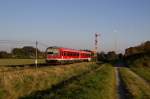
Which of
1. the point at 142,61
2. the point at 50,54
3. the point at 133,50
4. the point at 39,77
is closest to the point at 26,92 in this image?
the point at 39,77

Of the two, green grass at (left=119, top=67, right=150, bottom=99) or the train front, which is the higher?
the train front

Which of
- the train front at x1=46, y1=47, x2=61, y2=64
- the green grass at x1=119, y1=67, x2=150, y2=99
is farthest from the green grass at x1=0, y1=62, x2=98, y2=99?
the train front at x1=46, y1=47, x2=61, y2=64

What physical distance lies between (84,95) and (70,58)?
43.1 meters

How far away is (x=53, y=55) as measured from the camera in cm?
5125

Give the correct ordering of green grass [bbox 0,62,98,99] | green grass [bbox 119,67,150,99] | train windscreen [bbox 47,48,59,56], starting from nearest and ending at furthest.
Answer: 1. green grass [bbox 119,67,150,99]
2. green grass [bbox 0,62,98,99]
3. train windscreen [bbox 47,48,59,56]

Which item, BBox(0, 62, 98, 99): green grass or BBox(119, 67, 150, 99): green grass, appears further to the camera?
BBox(0, 62, 98, 99): green grass

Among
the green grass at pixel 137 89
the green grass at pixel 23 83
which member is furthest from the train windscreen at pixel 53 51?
the green grass at pixel 137 89

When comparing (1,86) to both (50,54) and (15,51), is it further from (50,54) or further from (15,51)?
(15,51)

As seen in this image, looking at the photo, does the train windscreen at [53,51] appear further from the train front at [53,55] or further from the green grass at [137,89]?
→ the green grass at [137,89]

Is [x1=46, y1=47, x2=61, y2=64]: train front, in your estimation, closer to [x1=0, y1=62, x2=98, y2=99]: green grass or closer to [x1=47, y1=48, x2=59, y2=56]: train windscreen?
[x1=47, y1=48, x2=59, y2=56]: train windscreen

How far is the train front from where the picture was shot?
51125 millimetres

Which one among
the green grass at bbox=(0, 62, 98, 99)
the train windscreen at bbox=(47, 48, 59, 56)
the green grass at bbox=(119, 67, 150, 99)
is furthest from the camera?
the train windscreen at bbox=(47, 48, 59, 56)

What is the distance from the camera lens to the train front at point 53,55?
51.1m

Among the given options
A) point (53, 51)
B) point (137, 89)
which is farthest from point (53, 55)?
point (137, 89)
